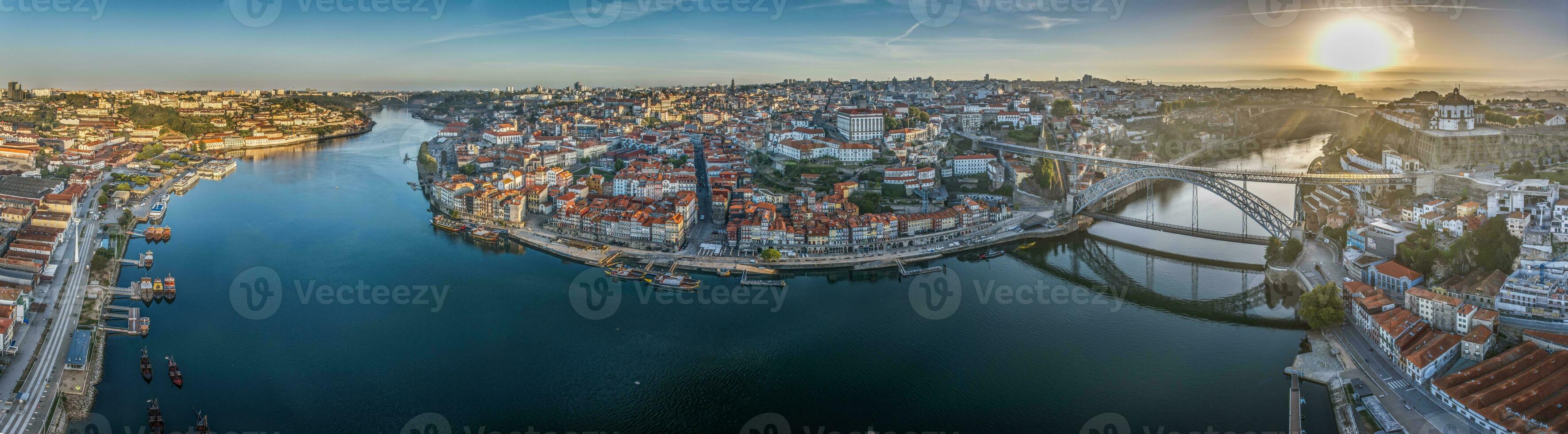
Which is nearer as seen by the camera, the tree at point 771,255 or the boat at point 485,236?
the tree at point 771,255

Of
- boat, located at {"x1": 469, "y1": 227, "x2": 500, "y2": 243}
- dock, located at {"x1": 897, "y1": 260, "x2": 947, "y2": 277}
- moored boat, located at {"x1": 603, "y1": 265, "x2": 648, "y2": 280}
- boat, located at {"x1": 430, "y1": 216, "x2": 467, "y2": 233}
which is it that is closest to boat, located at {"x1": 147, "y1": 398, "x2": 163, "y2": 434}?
moored boat, located at {"x1": 603, "y1": 265, "x2": 648, "y2": 280}

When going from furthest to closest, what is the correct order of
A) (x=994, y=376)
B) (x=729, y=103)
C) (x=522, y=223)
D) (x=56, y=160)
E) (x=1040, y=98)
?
(x=729, y=103) → (x=1040, y=98) → (x=56, y=160) → (x=522, y=223) → (x=994, y=376)

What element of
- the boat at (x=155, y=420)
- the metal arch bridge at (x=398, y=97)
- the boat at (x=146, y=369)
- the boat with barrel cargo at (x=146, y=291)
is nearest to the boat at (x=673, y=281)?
the boat at (x=146, y=369)

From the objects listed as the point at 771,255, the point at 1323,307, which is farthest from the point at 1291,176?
the point at 771,255

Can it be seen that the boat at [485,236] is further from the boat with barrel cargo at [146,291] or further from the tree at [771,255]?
the tree at [771,255]

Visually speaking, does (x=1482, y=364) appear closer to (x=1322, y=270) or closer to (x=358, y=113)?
(x=1322, y=270)

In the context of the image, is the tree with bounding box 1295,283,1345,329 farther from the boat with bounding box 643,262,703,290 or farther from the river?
the boat with bounding box 643,262,703,290

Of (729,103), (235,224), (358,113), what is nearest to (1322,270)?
(235,224)
